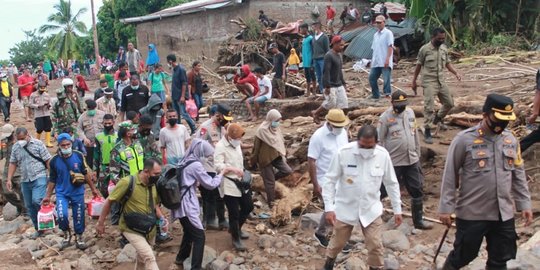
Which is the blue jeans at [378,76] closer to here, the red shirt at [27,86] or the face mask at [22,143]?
the face mask at [22,143]

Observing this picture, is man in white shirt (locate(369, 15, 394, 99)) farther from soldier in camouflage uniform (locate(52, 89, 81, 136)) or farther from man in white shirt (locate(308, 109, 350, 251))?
soldier in camouflage uniform (locate(52, 89, 81, 136))

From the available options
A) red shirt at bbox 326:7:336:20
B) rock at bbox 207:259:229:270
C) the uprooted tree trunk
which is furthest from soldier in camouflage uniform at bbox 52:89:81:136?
red shirt at bbox 326:7:336:20

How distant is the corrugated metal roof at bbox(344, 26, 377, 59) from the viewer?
1867 cm

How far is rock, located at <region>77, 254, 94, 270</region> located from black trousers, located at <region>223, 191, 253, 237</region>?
5.86 feet

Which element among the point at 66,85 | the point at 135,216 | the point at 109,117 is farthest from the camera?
the point at 66,85

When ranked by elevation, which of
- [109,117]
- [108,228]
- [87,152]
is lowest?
[108,228]

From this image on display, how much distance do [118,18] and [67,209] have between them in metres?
29.2

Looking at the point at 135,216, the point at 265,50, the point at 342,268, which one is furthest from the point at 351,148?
the point at 265,50

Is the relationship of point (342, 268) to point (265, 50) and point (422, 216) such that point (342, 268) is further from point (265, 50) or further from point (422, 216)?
point (265, 50)

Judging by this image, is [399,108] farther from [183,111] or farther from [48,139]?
[48,139]

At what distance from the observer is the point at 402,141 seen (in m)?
6.46

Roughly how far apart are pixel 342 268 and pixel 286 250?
0.92 meters

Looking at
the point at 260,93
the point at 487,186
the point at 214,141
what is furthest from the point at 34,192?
the point at 260,93

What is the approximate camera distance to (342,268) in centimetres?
621
